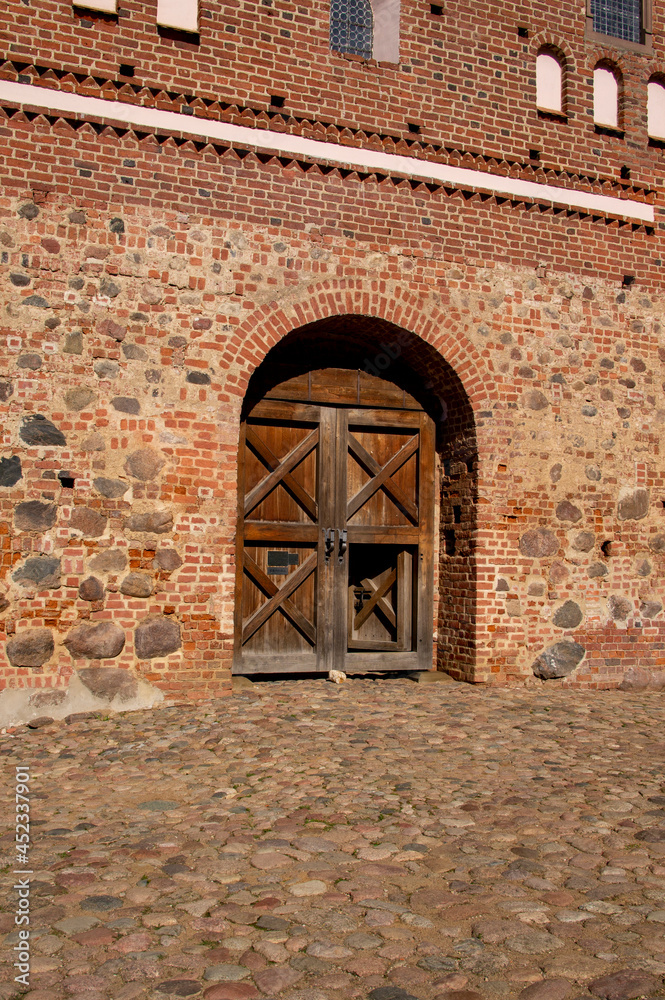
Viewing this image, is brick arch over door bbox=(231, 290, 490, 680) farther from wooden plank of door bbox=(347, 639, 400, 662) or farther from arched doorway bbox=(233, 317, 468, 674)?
wooden plank of door bbox=(347, 639, 400, 662)

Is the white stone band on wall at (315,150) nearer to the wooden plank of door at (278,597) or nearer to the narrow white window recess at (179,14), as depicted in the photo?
the narrow white window recess at (179,14)

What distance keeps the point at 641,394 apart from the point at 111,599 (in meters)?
5.41

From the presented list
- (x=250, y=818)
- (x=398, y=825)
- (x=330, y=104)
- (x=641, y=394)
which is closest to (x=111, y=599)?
(x=250, y=818)

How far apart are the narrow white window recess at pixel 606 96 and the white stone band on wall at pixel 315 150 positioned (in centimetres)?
84

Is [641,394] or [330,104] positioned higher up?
[330,104]

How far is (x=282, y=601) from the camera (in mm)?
7328

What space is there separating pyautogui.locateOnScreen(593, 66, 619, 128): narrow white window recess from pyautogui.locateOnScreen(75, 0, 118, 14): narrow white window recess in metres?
4.67

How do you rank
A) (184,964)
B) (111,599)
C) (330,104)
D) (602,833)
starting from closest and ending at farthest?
(184,964)
(602,833)
(111,599)
(330,104)

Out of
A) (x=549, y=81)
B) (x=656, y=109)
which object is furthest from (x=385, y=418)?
(x=656, y=109)

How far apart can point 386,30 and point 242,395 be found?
146 inches

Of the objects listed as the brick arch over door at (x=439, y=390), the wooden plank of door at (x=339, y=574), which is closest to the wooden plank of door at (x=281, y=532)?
the wooden plank of door at (x=339, y=574)

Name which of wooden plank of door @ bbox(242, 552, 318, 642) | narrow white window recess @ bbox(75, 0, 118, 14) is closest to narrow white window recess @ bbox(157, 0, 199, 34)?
narrow white window recess @ bbox(75, 0, 118, 14)

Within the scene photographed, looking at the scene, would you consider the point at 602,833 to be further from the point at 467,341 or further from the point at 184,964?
the point at 467,341

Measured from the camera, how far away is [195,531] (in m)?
6.39
